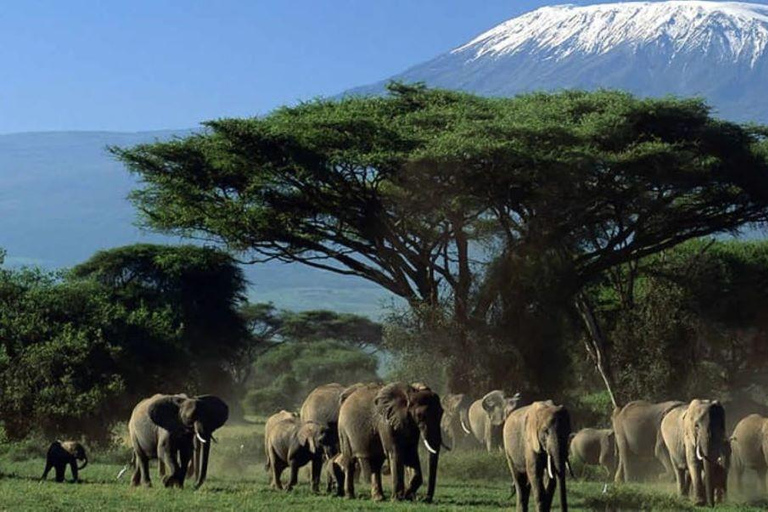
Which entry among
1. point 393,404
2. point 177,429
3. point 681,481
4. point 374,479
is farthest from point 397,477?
point 681,481

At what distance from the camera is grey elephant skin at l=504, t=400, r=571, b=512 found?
17.9 metres

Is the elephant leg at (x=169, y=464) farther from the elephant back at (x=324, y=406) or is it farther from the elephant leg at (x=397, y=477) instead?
the elephant leg at (x=397, y=477)

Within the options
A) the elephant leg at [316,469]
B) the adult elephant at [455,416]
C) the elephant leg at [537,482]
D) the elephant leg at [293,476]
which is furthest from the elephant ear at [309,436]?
the adult elephant at [455,416]

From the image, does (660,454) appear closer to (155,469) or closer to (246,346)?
(155,469)

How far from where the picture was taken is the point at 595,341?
40.6 metres

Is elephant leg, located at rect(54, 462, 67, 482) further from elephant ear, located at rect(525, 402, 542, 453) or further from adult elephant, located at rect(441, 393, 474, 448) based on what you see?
adult elephant, located at rect(441, 393, 474, 448)

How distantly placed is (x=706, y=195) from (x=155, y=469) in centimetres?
1648

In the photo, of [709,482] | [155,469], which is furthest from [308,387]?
[709,482]

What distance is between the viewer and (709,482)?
21.8 meters

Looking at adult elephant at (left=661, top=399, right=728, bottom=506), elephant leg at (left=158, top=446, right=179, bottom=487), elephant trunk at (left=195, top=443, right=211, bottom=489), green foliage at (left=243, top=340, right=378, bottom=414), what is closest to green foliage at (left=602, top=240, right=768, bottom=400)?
adult elephant at (left=661, top=399, right=728, bottom=506)

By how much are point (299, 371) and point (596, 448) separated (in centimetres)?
3527

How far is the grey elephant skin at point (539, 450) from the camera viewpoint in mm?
17875

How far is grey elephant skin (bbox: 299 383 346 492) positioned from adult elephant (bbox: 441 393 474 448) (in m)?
9.12

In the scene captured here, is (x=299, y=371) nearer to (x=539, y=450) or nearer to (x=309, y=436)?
(x=309, y=436)
